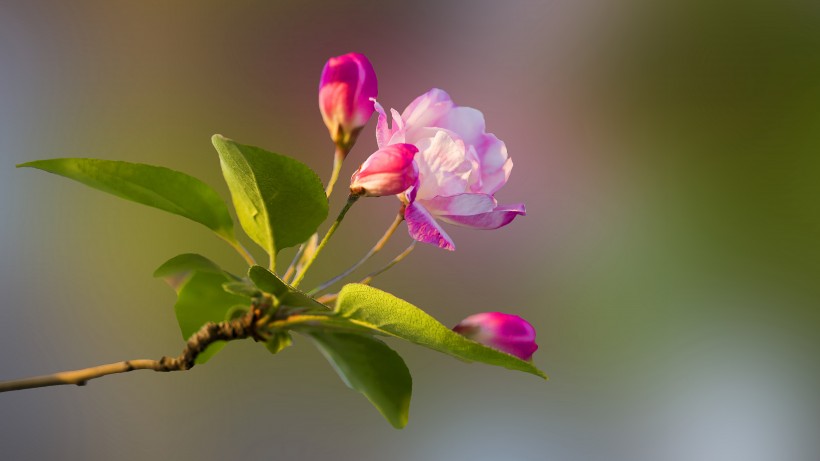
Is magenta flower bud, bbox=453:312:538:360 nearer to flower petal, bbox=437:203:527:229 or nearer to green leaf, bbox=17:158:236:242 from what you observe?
flower petal, bbox=437:203:527:229

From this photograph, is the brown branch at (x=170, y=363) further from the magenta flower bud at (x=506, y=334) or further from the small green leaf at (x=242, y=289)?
the magenta flower bud at (x=506, y=334)

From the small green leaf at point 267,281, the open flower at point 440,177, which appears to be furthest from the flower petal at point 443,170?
the small green leaf at point 267,281

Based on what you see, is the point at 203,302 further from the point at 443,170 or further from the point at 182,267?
the point at 443,170

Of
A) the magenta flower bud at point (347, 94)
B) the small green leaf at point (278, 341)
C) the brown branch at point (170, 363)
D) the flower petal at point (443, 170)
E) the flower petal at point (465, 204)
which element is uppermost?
the magenta flower bud at point (347, 94)

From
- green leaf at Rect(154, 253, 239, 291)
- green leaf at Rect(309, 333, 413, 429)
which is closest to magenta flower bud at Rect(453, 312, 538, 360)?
green leaf at Rect(309, 333, 413, 429)

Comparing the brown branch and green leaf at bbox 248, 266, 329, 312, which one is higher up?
green leaf at bbox 248, 266, 329, 312

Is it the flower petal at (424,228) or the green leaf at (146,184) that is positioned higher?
the flower petal at (424,228)
